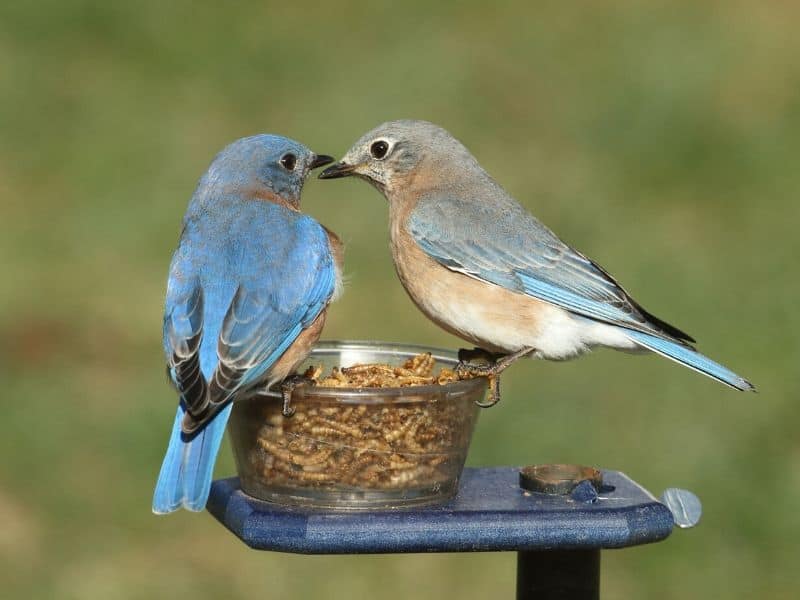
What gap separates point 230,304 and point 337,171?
4.89 ft

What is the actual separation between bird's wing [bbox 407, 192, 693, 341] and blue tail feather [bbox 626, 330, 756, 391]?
0.05 meters

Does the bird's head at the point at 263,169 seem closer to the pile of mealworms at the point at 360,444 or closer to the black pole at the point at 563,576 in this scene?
the pile of mealworms at the point at 360,444

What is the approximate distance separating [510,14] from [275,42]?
7.78 feet

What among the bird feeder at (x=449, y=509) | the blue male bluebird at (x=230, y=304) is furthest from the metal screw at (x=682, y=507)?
the blue male bluebird at (x=230, y=304)

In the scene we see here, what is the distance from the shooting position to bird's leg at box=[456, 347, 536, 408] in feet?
18.0

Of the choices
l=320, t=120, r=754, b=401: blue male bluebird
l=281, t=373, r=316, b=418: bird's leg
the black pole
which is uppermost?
l=320, t=120, r=754, b=401: blue male bluebird

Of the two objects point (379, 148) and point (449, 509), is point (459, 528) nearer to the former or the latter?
point (449, 509)

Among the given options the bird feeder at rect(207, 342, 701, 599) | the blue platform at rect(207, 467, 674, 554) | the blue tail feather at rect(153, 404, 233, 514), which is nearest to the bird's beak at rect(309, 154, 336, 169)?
the bird feeder at rect(207, 342, 701, 599)

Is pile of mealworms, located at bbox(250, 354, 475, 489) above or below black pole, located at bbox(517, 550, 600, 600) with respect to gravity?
above

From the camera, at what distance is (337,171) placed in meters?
6.57

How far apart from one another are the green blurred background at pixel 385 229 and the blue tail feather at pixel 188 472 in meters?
2.78

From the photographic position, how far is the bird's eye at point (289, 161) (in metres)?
6.24

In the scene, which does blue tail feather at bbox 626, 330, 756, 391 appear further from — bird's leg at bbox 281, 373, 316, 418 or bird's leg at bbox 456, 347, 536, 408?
bird's leg at bbox 281, 373, 316, 418

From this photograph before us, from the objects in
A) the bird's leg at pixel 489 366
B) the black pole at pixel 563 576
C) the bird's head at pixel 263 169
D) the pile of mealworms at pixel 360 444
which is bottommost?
the black pole at pixel 563 576
